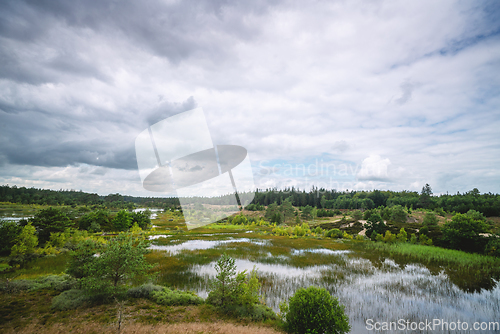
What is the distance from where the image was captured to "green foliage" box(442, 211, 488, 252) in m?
29.1

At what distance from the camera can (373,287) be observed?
15.7 metres

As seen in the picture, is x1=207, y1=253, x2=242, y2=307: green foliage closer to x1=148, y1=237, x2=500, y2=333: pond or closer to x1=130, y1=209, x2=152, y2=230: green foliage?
x1=148, y1=237, x2=500, y2=333: pond

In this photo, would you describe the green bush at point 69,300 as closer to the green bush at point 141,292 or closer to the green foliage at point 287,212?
the green bush at point 141,292

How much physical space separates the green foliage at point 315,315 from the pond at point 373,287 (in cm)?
248

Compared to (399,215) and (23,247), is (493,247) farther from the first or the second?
(23,247)

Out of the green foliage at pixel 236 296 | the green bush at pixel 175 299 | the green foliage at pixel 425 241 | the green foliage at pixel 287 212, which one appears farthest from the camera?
the green foliage at pixel 287 212

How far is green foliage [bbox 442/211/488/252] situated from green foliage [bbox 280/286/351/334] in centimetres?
3510

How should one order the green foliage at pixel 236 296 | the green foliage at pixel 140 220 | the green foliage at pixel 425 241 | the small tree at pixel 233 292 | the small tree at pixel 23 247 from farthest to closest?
the green foliage at pixel 140 220, the green foliage at pixel 425 241, the small tree at pixel 23 247, the small tree at pixel 233 292, the green foliage at pixel 236 296

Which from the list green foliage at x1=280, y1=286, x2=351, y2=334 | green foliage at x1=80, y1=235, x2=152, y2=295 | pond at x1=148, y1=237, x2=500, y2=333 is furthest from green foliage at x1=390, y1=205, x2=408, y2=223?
green foliage at x1=80, y1=235, x2=152, y2=295

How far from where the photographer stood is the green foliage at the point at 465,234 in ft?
95.3

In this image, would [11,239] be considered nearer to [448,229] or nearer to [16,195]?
[448,229]

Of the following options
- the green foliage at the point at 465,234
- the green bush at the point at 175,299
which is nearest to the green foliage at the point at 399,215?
the green foliage at the point at 465,234

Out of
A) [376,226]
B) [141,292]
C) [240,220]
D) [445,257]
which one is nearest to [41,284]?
[141,292]

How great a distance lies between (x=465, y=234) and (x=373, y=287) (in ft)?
87.0
